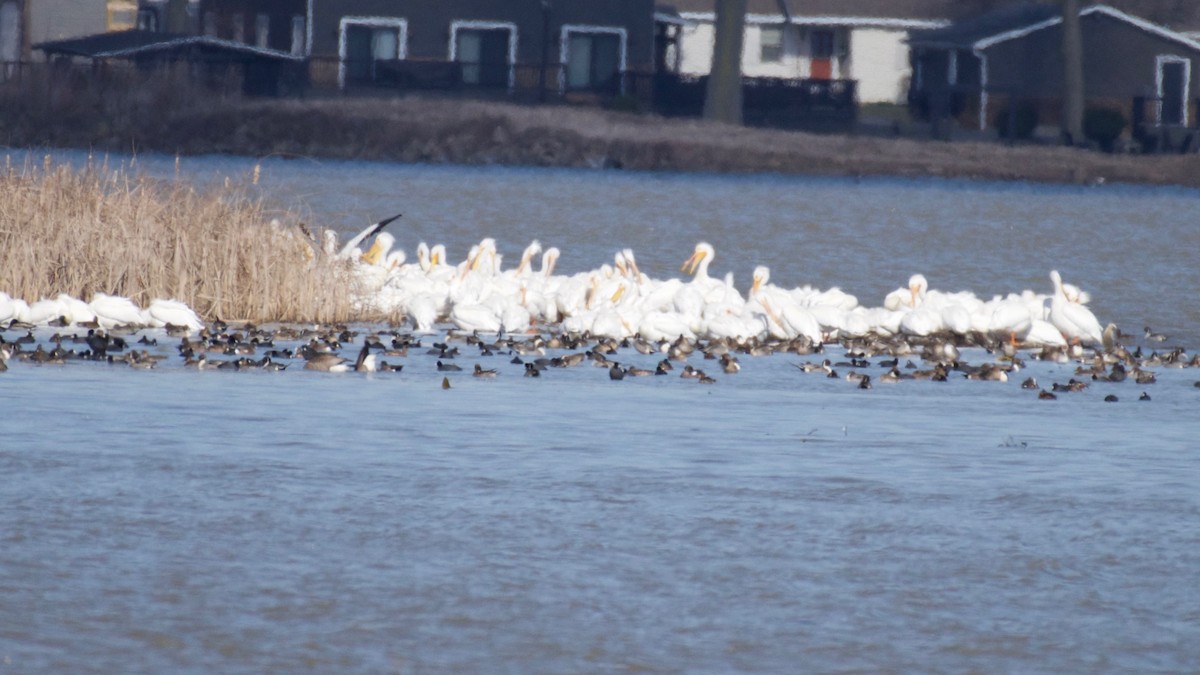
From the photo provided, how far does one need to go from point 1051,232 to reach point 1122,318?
15.9 metres

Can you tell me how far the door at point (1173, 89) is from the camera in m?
61.9

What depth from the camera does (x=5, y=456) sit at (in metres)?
10.2

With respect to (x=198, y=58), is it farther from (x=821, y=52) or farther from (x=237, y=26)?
(x=821, y=52)

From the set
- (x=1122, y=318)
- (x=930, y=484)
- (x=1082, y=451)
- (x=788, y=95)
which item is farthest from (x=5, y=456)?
(x=788, y=95)

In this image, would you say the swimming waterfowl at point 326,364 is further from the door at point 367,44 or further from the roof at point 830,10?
the roof at point 830,10

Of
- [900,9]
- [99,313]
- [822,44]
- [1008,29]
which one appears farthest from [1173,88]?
[99,313]

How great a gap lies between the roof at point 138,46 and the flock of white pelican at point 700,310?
121 feet

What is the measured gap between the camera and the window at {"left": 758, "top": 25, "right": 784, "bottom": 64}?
66.2 m

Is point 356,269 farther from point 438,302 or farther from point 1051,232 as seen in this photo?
point 1051,232

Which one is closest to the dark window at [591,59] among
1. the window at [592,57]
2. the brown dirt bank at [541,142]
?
the window at [592,57]

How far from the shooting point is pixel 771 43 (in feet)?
217

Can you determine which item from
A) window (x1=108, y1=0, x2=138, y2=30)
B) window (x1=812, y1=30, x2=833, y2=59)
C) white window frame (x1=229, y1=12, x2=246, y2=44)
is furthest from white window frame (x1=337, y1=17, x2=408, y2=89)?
window (x1=108, y1=0, x2=138, y2=30)

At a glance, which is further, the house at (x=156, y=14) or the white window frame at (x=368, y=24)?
the house at (x=156, y=14)

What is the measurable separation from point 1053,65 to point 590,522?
54.6 m
